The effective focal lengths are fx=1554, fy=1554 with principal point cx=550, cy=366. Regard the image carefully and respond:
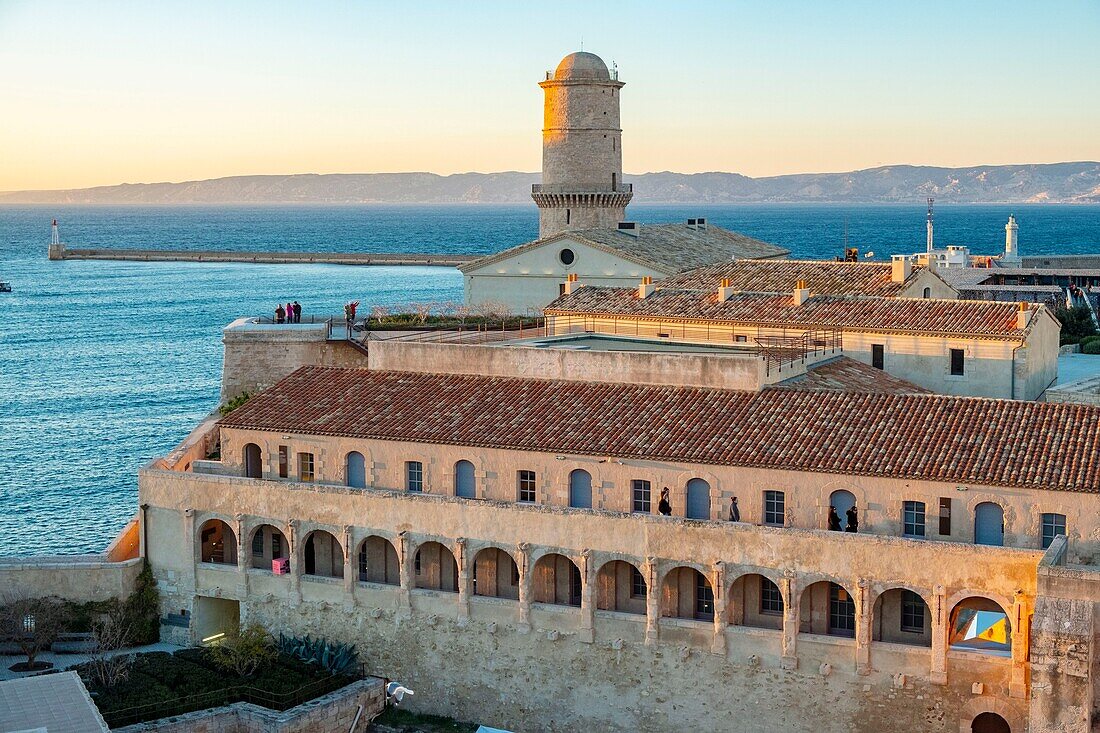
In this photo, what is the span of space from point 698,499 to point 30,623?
54.4ft

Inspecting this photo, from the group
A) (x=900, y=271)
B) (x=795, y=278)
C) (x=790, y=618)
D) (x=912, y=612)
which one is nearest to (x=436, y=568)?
(x=790, y=618)

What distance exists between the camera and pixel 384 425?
1499 inches

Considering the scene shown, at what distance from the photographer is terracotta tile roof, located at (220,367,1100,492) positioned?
1270 inches

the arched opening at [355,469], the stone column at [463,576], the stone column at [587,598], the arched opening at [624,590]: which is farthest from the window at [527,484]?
the arched opening at [355,469]

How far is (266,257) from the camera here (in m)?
181

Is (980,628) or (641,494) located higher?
(641,494)

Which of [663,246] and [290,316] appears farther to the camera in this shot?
[663,246]

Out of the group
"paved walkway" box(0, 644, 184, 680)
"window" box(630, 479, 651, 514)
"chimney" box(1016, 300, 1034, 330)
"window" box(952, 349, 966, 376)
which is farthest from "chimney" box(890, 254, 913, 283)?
"paved walkway" box(0, 644, 184, 680)

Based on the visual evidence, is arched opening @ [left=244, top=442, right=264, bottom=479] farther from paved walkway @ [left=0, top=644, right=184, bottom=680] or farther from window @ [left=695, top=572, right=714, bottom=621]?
window @ [left=695, top=572, right=714, bottom=621]

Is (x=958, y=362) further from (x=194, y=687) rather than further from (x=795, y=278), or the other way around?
(x=194, y=687)

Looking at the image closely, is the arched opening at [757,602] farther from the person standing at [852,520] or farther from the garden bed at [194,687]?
the garden bed at [194,687]

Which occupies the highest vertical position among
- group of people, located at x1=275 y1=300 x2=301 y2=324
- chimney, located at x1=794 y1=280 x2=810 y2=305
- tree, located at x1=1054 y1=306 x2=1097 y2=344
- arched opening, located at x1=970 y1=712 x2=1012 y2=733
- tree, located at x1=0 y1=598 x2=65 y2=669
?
chimney, located at x1=794 y1=280 x2=810 y2=305

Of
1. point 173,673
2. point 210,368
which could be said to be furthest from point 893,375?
point 210,368

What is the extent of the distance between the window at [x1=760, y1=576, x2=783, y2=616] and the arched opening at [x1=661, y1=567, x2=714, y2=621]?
48.1 inches
